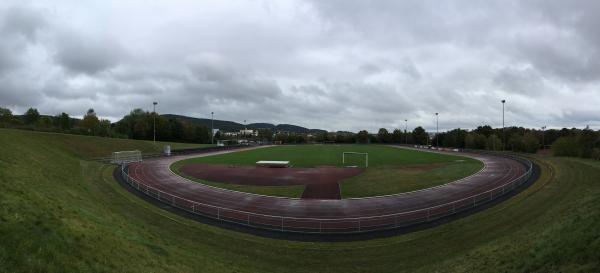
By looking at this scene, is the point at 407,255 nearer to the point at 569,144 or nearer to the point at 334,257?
the point at 334,257

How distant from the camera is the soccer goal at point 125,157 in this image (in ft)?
185

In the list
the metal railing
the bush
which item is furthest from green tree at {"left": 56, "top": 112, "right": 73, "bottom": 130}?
the bush

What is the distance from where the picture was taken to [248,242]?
20609 millimetres

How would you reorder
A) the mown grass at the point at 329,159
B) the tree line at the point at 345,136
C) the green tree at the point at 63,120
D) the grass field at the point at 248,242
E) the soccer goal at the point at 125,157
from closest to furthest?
the grass field at the point at 248,242
the soccer goal at the point at 125,157
the mown grass at the point at 329,159
the tree line at the point at 345,136
the green tree at the point at 63,120

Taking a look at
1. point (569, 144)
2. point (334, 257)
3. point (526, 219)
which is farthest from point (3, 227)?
point (569, 144)

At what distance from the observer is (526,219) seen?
21.8 meters

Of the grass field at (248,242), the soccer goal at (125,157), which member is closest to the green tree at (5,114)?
the soccer goal at (125,157)

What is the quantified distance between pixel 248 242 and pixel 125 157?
47.7 metres

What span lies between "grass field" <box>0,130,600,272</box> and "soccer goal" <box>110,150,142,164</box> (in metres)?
27.8

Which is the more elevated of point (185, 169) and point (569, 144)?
point (569, 144)

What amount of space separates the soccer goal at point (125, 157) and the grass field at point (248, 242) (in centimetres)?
2781

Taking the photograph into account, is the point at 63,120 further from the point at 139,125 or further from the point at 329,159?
the point at 329,159

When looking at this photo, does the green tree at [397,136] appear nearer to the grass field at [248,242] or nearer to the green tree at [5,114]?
the grass field at [248,242]

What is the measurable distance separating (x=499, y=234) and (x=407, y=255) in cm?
614
